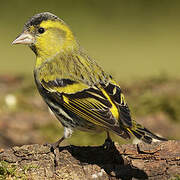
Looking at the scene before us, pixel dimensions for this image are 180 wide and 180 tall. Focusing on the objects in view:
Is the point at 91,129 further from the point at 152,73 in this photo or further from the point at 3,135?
the point at 152,73

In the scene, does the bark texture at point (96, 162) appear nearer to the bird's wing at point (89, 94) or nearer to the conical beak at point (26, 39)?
the bird's wing at point (89, 94)

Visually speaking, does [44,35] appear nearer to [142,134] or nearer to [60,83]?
[60,83]

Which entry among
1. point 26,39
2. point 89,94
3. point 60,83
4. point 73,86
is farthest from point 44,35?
point 89,94

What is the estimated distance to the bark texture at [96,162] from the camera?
310 centimetres

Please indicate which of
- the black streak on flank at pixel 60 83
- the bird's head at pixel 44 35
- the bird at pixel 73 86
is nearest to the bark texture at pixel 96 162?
the bird at pixel 73 86

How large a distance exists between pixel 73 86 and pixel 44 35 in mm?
695

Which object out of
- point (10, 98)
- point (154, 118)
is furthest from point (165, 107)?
point (10, 98)

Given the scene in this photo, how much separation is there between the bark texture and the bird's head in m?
1.04

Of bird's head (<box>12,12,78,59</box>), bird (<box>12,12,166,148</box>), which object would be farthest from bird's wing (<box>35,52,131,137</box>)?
bird's head (<box>12,12,78,59</box>)

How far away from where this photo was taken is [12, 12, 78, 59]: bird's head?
3988 millimetres

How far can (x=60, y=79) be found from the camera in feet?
12.2

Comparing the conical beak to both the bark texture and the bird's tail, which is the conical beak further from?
the bird's tail

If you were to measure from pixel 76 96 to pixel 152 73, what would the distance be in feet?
11.8

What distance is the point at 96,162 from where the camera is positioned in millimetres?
3258
